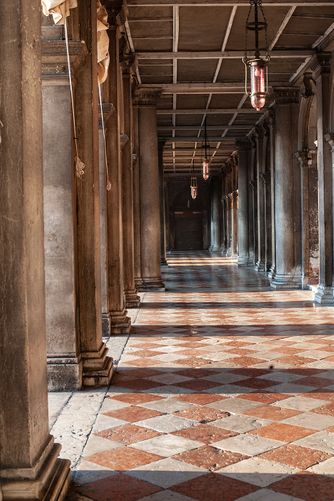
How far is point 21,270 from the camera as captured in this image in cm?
306

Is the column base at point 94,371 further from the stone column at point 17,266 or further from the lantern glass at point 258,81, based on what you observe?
the lantern glass at point 258,81

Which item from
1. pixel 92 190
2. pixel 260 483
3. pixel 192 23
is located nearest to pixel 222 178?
pixel 192 23

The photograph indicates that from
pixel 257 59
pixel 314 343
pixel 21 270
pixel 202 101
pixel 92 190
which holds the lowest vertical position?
pixel 314 343

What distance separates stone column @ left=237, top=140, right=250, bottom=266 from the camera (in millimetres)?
25781

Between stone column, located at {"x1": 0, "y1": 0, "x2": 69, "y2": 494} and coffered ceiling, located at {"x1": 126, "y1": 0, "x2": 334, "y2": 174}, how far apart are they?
331 inches

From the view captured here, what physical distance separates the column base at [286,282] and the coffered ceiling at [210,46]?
5.11 m

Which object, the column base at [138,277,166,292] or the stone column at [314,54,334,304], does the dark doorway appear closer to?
the column base at [138,277,166,292]

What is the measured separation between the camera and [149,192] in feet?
54.9

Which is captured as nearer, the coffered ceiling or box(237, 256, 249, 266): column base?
the coffered ceiling

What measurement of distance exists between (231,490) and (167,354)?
13.9ft

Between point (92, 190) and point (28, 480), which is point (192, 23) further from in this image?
point (28, 480)

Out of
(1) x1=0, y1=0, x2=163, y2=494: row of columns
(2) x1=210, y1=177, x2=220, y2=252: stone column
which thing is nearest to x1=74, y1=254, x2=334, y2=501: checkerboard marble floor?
(1) x1=0, y1=0, x2=163, y2=494: row of columns

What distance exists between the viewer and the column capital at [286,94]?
1706 centimetres

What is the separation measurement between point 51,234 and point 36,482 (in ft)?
10.1
